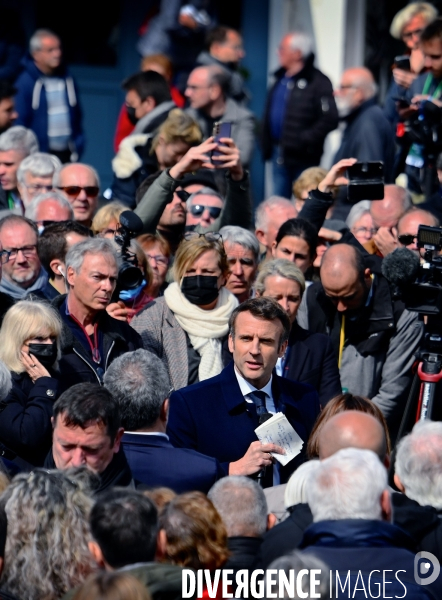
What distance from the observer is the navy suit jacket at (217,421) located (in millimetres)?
5543

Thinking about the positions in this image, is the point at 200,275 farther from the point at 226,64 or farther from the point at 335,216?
the point at 226,64

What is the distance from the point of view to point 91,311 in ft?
20.4

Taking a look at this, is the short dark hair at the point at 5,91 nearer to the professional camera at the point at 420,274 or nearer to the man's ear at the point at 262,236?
the man's ear at the point at 262,236

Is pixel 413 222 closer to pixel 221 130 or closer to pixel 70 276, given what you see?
pixel 221 130

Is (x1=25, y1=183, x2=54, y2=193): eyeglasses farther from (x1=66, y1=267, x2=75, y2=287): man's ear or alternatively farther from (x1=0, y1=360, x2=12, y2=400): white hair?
(x1=0, y1=360, x2=12, y2=400): white hair

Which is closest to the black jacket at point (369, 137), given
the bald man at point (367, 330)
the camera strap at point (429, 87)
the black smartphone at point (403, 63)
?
the black smartphone at point (403, 63)

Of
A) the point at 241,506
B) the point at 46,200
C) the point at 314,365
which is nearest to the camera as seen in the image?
the point at 241,506

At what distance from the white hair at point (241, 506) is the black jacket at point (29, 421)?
1215mm

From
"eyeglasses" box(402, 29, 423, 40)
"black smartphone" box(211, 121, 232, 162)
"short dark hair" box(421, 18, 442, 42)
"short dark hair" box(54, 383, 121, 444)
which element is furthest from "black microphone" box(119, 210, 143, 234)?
"eyeglasses" box(402, 29, 423, 40)

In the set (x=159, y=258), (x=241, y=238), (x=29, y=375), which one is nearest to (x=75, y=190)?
(x=159, y=258)

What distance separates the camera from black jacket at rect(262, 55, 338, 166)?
1052 cm

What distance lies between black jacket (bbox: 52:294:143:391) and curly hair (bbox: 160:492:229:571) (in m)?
2.05

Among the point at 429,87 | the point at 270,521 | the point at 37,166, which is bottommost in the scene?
the point at 270,521

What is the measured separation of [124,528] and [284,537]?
0.73m
